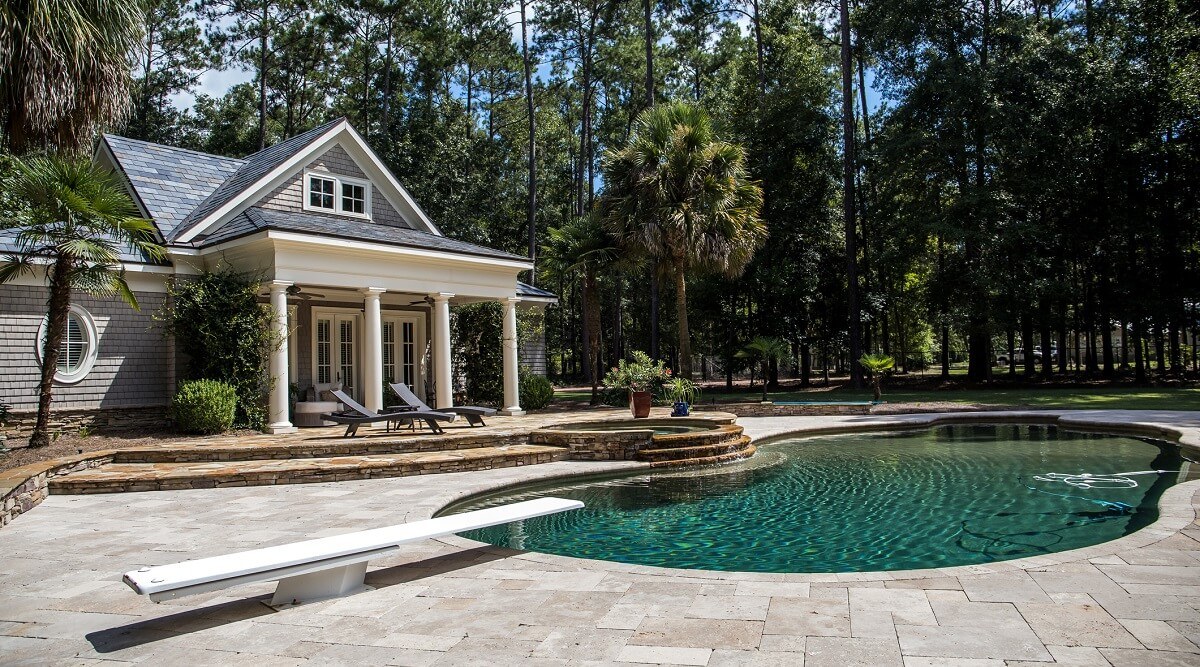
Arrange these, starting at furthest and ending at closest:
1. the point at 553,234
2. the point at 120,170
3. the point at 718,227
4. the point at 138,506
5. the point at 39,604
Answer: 1. the point at 553,234
2. the point at 718,227
3. the point at 120,170
4. the point at 138,506
5. the point at 39,604

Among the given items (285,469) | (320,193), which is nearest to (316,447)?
(285,469)

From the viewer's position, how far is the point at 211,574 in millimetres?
4074

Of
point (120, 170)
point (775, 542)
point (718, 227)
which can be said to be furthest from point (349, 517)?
point (718, 227)

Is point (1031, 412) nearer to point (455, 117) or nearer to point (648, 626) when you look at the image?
point (648, 626)

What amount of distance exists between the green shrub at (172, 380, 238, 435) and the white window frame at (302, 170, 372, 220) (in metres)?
5.81

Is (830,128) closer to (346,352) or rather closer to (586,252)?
(586,252)

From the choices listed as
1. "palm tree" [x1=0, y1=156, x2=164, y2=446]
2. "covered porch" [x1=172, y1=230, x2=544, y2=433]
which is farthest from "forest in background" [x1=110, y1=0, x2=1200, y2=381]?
"palm tree" [x1=0, y1=156, x2=164, y2=446]

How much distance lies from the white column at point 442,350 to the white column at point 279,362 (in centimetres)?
351

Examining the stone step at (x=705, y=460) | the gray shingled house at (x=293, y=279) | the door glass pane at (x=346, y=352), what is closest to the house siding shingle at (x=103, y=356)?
the gray shingled house at (x=293, y=279)

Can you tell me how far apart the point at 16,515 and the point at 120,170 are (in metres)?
11.8

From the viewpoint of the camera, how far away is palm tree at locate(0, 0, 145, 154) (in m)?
7.93

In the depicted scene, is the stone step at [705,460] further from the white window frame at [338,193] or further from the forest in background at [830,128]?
the forest in background at [830,128]

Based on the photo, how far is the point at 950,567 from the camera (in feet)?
16.7

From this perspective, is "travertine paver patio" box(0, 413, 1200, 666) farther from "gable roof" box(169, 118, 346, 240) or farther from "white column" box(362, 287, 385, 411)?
"gable roof" box(169, 118, 346, 240)
